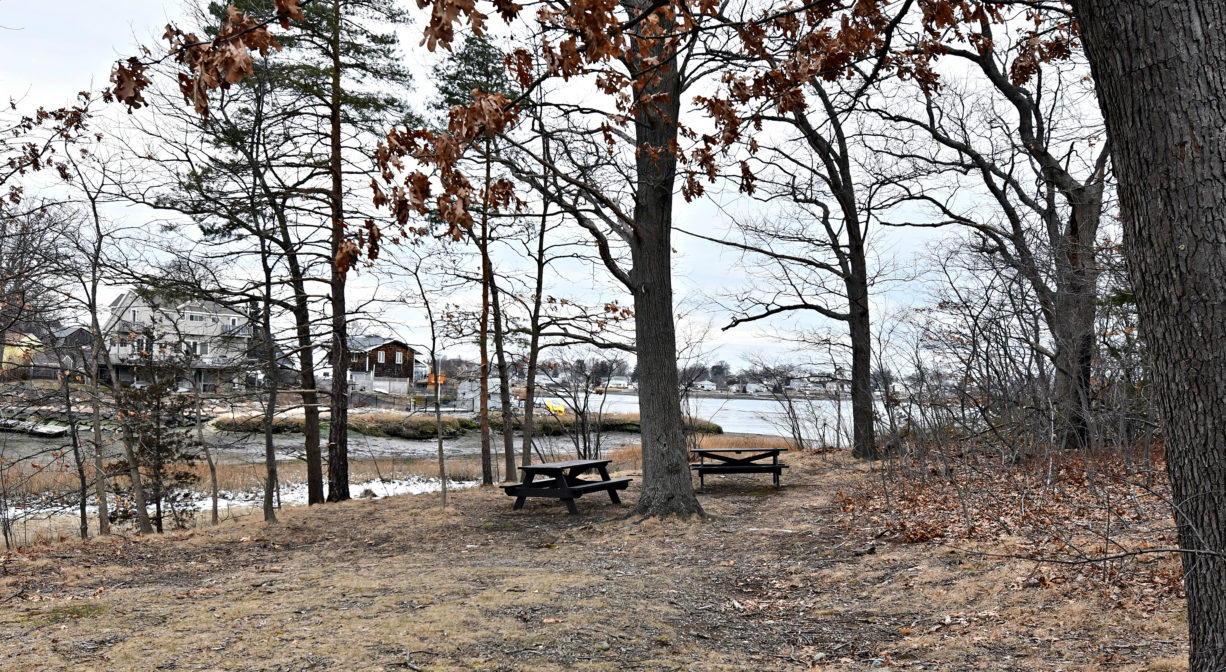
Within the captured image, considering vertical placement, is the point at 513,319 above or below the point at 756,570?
above

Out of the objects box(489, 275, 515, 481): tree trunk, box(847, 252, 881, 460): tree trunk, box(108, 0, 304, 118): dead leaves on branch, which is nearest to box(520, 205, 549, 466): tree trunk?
box(489, 275, 515, 481): tree trunk

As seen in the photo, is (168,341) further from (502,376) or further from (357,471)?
(357,471)

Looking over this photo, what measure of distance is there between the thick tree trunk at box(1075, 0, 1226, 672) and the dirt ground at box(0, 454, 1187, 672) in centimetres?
127

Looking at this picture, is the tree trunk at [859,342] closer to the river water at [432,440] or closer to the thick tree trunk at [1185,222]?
the river water at [432,440]

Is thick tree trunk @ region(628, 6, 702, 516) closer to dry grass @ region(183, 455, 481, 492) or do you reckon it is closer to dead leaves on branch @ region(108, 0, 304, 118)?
dead leaves on branch @ region(108, 0, 304, 118)

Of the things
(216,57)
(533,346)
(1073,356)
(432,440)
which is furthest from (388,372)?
(216,57)

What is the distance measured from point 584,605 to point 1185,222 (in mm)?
A: 3740

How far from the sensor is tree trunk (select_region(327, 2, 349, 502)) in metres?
11.5

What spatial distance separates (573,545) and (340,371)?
20.3ft

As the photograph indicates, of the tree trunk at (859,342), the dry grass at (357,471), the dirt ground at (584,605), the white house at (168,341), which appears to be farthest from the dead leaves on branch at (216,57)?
the dry grass at (357,471)

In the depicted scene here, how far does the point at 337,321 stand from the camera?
452 inches

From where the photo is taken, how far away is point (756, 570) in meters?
6.04

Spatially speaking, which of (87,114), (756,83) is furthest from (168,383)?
(756,83)

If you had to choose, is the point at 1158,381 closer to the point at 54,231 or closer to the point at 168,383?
the point at 54,231
